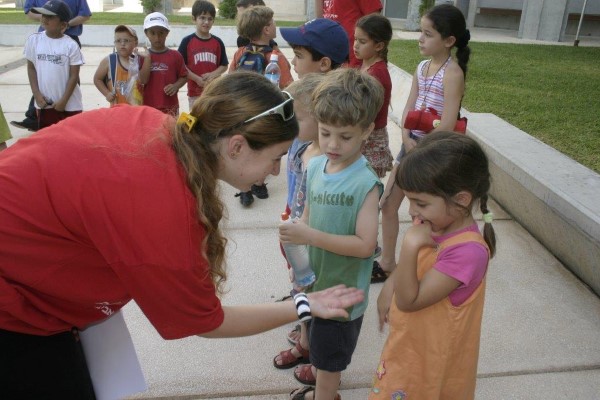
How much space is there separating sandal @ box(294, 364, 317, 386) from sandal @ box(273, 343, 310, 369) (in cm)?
9

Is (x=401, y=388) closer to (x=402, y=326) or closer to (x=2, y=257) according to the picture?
(x=402, y=326)

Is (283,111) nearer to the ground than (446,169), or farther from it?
farther from it

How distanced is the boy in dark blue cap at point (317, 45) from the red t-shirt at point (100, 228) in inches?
71.7

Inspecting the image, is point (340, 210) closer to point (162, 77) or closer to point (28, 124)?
point (162, 77)

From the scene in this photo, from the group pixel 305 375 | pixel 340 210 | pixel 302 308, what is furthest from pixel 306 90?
pixel 305 375

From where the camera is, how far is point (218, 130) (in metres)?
1.61

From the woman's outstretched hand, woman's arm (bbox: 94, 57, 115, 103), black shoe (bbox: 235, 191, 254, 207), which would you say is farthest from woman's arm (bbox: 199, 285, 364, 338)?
woman's arm (bbox: 94, 57, 115, 103)

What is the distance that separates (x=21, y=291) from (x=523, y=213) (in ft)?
12.6

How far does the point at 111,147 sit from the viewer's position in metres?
1.48

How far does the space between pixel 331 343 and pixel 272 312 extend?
2.02ft

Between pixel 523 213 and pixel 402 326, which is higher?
pixel 402 326

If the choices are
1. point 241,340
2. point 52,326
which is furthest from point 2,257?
point 241,340

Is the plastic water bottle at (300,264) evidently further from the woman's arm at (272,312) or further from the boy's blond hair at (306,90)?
the boy's blond hair at (306,90)

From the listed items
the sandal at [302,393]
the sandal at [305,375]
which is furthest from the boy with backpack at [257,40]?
the sandal at [302,393]
